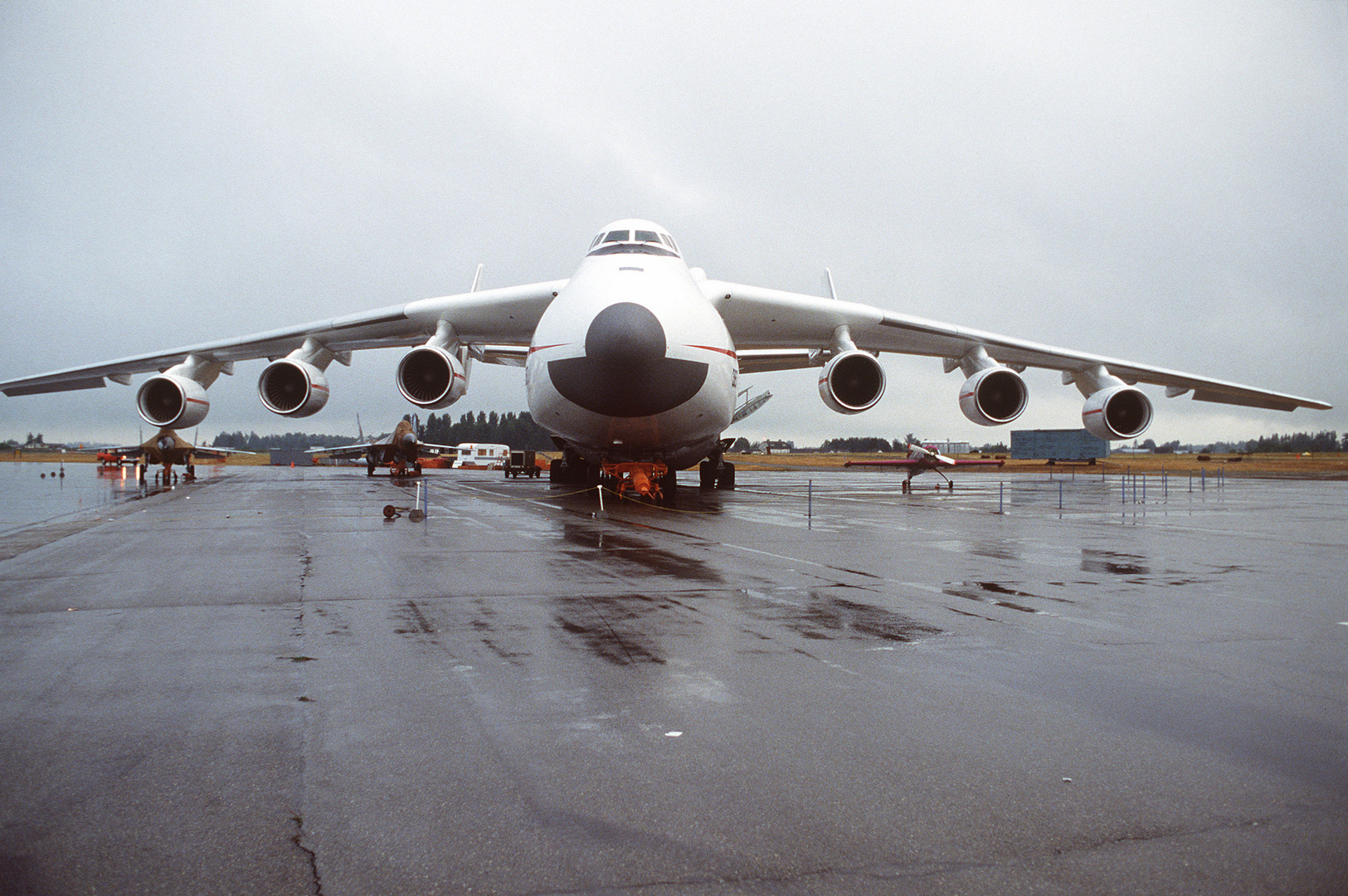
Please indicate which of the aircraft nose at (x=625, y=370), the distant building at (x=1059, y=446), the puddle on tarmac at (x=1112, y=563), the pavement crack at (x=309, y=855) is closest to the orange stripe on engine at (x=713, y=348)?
the aircraft nose at (x=625, y=370)

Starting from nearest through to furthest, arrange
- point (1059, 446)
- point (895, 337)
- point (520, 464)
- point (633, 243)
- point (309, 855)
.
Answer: point (309, 855)
point (633, 243)
point (895, 337)
point (520, 464)
point (1059, 446)

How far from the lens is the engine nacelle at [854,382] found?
51.3 feet

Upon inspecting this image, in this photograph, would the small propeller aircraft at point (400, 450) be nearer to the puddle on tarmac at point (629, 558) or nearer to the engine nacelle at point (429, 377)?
the engine nacelle at point (429, 377)

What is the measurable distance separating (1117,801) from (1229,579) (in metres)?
5.89

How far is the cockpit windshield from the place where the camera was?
545 inches

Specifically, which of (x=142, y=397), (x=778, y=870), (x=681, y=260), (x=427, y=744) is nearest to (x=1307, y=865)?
(x=778, y=870)

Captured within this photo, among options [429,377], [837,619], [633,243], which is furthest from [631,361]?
[837,619]

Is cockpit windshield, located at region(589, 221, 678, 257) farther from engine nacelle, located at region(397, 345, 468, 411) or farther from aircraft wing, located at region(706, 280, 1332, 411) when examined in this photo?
engine nacelle, located at region(397, 345, 468, 411)

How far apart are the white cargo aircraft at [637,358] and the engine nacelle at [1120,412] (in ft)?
0.11

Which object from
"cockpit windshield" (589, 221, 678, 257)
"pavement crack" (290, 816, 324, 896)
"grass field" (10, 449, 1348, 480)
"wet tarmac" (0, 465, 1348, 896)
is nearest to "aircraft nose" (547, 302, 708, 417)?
"cockpit windshield" (589, 221, 678, 257)

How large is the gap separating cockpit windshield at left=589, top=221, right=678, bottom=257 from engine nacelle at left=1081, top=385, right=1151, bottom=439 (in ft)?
30.3

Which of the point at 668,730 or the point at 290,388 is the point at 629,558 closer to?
the point at 668,730

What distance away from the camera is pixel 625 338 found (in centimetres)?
1102

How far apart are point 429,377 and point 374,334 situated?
9.17ft
